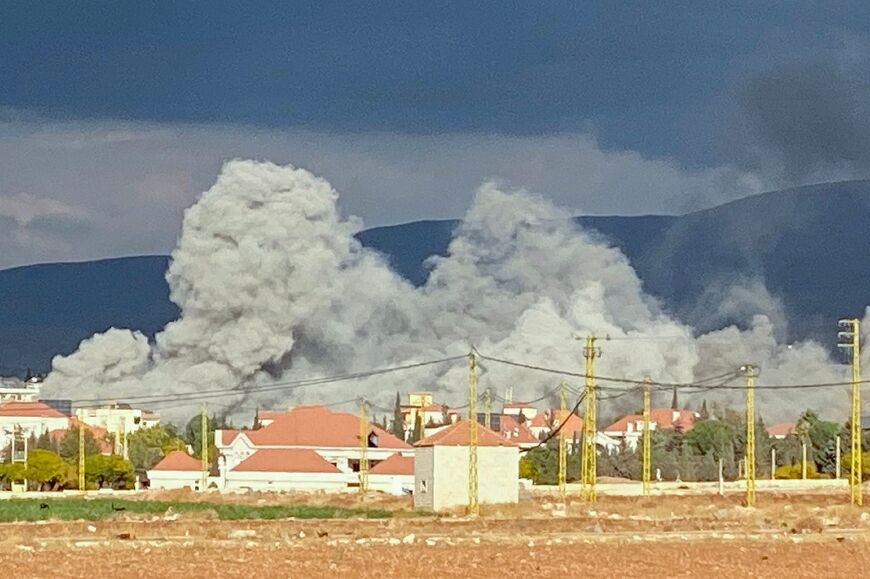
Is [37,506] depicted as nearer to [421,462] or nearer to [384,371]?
[421,462]

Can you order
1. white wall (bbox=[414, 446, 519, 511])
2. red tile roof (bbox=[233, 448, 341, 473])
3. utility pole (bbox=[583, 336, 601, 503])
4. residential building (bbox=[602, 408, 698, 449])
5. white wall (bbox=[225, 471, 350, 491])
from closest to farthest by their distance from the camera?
utility pole (bbox=[583, 336, 601, 503]), white wall (bbox=[414, 446, 519, 511]), white wall (bbox=[225, 471, 350, 491]), red tile roof (bbox=[233, 448, 341, 473]), residential building (bbox=[602, 408, 698, 449])

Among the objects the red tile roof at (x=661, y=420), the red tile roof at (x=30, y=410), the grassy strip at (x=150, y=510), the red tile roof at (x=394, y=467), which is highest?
the red tile roof at (x=30, y=410)

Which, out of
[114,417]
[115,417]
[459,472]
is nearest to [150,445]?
[115,417]

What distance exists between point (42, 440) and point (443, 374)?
124ft

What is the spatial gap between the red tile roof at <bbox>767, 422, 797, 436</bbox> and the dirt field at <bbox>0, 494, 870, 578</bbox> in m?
66.7

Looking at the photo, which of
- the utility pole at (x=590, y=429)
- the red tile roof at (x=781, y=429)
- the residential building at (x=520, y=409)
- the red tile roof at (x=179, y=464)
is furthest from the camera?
the residential building at (x=520, y=409)

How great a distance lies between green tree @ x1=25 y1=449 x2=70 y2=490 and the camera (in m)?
97.9

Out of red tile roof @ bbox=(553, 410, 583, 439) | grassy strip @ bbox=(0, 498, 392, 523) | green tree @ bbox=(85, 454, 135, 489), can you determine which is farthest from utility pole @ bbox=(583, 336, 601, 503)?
red tile roof @ bbox=(553, 410, 583, 439)

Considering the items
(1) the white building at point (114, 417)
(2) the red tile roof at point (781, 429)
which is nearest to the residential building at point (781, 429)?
(2) the red tile roof at point (781, 429)

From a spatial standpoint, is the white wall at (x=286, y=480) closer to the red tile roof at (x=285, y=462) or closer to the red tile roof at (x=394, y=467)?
the red tile roof at (x=285, y=462)

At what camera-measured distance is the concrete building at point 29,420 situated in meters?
129

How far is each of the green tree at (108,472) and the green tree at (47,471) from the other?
150 centimetres

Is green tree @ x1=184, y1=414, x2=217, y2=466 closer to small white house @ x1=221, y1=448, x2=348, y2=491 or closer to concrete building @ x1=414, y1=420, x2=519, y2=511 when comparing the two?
small white house @ x1=221, y1=448, x2=348, y2=491

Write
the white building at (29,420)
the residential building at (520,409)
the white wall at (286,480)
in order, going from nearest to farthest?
the white wall at (286,480) → the white building at (29,420) → the residential building at (520,409)
